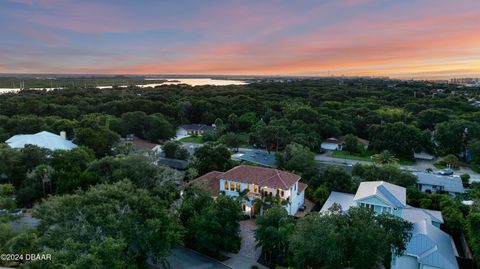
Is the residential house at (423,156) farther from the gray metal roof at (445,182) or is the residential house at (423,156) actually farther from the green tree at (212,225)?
the green tree at (212,225)

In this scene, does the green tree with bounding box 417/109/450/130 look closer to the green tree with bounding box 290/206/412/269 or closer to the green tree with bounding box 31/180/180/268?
the green tree with bounding box 290/206/412/269

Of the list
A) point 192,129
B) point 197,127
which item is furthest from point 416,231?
point 197,127

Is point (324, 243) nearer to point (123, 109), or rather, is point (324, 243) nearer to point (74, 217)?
point (74, 217)

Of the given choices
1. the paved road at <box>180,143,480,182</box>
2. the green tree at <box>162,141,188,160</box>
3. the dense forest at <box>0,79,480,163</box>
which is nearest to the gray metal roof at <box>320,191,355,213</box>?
the paved road at <box>180,143,480,182</box>

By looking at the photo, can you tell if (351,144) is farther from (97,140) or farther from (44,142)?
(44,142)

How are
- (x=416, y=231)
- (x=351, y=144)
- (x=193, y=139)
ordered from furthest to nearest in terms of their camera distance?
(x=193, y=139) < (x=351, y=144) < (x=416, y=231)

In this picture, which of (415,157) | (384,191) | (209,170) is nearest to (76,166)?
(209,170)
